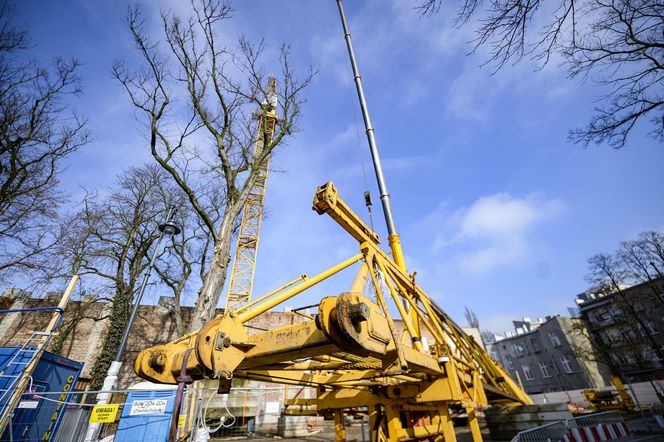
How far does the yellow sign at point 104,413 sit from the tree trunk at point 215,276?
2045 millimetres

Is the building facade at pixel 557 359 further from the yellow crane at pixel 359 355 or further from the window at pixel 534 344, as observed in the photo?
the yellow crane at pixel 359 355

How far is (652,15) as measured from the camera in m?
5.66

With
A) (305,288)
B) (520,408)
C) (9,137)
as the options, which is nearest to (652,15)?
(305,288)

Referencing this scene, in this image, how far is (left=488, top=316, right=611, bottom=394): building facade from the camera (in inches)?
1203

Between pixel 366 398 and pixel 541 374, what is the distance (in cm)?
4172

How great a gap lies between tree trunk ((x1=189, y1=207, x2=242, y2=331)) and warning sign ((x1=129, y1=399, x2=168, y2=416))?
7.25 ft

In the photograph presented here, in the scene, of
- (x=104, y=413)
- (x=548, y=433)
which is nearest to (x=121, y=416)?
(x=104, y=413)

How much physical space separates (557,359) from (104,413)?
1650 inches

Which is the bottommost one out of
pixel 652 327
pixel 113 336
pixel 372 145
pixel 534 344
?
pixel 113 336

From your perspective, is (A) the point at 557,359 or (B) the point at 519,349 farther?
(B) the point at 519,349

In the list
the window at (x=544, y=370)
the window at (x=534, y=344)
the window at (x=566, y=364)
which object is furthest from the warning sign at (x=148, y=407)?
the window at (x=534, y=344)

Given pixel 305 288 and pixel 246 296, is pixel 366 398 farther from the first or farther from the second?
pixel 246 296

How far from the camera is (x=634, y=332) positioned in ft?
91.2

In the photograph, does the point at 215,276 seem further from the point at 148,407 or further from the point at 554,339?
the point at 554,339
